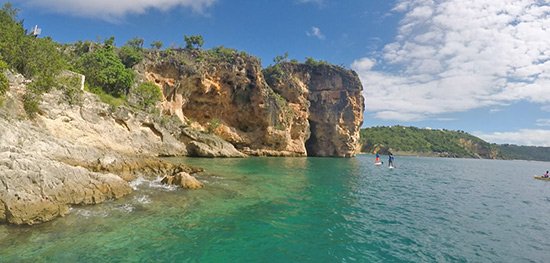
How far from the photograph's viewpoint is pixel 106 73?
42.9 metres

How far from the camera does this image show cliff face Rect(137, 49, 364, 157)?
56.8 meters

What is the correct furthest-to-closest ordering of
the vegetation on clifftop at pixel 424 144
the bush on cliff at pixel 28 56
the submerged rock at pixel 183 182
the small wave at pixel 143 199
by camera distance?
1. the vegetation on clifftop at pixel 424 144
2. the bush on cliff at pixel 28 56
3. the submerged rock at pixel 183 182
4. the small wave at pixel 143 199

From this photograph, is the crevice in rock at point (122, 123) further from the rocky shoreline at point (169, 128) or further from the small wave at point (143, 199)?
the small wave at point (143, 199)

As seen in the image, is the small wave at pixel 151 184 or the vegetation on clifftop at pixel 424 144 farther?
the vegetation on clifftop at pixel 424 144

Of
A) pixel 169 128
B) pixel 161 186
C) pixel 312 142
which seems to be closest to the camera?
pixel 161 186

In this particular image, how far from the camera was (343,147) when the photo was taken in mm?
85938

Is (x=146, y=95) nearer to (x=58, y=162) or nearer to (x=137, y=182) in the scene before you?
(x=137, y=182)

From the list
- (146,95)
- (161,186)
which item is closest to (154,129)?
(146,95)

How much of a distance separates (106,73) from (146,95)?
649 centimetres

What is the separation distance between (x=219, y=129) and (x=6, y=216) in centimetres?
5182

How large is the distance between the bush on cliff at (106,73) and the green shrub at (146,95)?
1.68 metres

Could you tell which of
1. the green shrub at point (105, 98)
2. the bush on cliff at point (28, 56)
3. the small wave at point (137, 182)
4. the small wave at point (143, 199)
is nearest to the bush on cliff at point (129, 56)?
the green shrub at point (105, 98)

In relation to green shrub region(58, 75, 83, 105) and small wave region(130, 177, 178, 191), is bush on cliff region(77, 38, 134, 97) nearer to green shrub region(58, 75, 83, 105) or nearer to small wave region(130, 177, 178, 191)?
green shrub region(58, 75, 83, 105)

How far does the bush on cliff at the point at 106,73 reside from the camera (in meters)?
41.9
